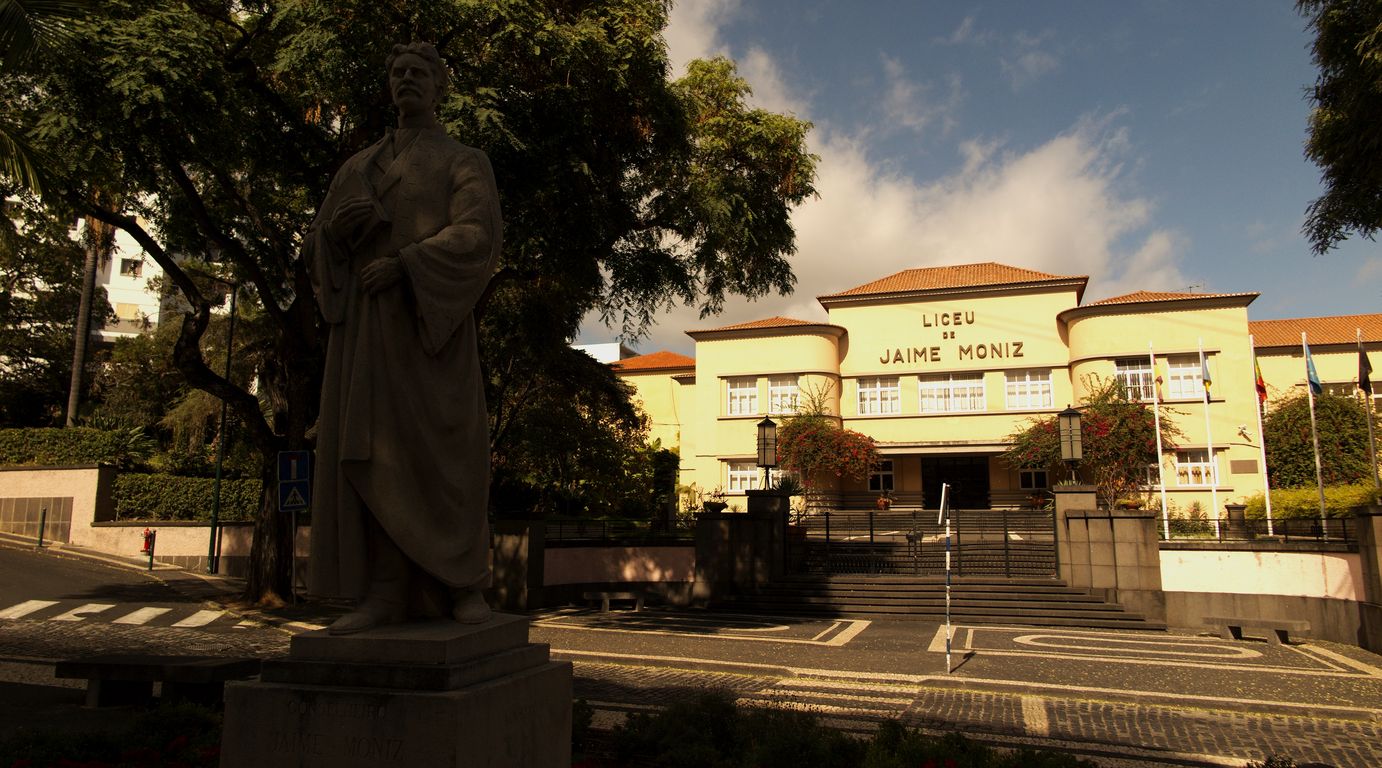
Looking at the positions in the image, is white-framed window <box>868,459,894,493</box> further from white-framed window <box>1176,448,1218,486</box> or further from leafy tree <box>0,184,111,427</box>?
leafy tree <box>0,184,111,427</box>

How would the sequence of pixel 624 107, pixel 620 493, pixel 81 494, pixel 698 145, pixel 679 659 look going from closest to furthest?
1. pixel 679 659
2. pixel 624 107
3. pixel 698 145
4. pixel 81 494
5. pixel 620 493

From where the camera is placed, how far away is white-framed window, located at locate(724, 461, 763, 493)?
124 ft

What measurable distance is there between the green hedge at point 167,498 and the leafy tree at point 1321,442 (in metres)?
35.3

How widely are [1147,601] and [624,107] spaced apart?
1380 cm

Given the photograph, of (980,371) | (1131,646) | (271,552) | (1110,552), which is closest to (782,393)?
(980,371)

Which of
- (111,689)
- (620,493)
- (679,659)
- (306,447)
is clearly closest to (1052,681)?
(679,659)

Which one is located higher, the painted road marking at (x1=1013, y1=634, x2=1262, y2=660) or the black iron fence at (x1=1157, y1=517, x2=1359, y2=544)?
the black iron fence at (x1=1157, y1=517, x2=1359, y2=544)

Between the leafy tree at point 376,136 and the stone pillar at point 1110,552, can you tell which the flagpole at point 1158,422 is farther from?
the leafy tree at point 376,136

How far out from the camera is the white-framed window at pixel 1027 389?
35781 millimetres

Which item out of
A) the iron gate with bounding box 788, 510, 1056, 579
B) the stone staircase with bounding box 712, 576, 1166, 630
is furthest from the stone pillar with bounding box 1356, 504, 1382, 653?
the iron gate with bounding box 788, 510, 1056, 579

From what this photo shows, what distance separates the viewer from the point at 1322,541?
617 inches

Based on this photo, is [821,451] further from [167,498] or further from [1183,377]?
[167,498]

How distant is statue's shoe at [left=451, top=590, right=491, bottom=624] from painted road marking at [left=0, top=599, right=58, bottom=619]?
14521 millimetres

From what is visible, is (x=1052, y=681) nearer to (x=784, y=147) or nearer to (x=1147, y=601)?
(x=1147, y=601)
